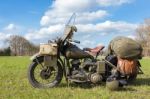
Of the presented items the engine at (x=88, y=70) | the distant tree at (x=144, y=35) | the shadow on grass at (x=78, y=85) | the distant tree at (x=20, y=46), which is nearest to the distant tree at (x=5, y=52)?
the distant tree at (x=20, y=46)

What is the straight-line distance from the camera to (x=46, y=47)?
9.21m

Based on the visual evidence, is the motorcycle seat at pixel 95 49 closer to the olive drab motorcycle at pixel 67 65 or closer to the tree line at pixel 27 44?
the olive drab motorcycle at pixel 67 65

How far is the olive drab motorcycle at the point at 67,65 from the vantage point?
924 cm

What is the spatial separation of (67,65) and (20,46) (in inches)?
4177

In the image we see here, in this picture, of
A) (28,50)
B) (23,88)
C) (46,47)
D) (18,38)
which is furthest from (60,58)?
(18,38)

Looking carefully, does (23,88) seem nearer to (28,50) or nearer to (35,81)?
(35,81)

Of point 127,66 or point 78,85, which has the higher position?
point 127,66

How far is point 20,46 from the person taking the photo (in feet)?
374

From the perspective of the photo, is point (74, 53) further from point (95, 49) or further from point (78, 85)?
point (78, 85)

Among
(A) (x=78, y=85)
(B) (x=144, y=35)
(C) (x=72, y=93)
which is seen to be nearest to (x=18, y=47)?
(B) (x=144, y=35)

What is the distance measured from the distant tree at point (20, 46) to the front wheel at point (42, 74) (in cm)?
9694

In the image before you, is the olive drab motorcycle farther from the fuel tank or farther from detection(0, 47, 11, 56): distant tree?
detection(0, 47, 11, 56): distant tree

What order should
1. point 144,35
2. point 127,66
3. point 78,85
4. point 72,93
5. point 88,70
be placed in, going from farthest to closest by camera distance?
point 144,35 → point 78,85 → point 88,70 → point 127,66 → point 72,93

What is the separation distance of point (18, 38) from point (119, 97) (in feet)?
368
